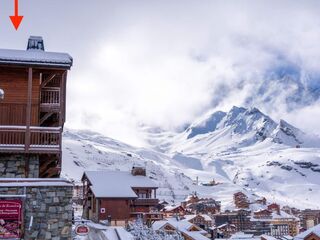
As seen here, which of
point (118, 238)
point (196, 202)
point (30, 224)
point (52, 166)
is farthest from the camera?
point (196, 202)

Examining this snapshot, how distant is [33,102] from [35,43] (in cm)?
498

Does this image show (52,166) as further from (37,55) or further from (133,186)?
(133,186)

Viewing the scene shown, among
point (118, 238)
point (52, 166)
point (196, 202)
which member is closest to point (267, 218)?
point (196, 202)

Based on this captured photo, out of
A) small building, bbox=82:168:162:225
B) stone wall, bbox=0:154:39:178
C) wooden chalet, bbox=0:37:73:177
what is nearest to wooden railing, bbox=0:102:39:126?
wooden chalet, bbox=0:37:73:177

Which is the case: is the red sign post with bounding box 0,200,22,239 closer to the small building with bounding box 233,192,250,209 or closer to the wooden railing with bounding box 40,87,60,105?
the wooden railing with bounding box 40,87,60,105

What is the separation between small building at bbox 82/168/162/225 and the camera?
50031 millimetres

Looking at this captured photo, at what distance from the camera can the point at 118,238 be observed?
3009 centimetres

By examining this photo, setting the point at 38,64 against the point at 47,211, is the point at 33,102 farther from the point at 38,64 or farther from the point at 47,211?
the point at 47,211

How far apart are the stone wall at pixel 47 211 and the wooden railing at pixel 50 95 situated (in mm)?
7218

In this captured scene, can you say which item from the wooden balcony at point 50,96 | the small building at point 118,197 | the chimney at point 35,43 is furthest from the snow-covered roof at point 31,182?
the small building at point 118,197

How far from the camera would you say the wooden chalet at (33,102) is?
2122cm

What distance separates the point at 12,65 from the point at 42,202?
284 inches

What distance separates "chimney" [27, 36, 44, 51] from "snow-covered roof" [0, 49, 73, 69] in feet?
13.2

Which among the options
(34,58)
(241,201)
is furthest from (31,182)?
(241,201)
